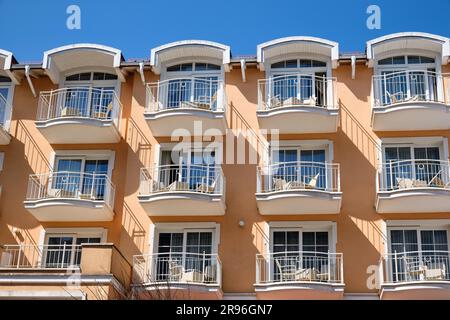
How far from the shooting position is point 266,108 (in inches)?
932

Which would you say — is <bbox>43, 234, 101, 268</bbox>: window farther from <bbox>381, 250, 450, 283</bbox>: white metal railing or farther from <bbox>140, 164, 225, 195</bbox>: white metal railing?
<bbox>381, 250, 450, 283</bbox>: white metal railing

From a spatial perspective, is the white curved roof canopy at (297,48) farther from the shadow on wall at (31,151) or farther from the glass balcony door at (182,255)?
the shadow on wall at (31,151)

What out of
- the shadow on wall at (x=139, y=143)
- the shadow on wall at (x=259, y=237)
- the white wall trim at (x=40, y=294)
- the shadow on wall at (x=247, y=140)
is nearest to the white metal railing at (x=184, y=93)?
the shadow on wall at (x=247, y=140)

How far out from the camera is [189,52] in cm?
2477

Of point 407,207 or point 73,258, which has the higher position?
point 407,207

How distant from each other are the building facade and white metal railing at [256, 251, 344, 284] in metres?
0.05

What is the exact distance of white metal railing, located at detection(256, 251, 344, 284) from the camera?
2117 cm

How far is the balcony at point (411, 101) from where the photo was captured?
73.5 feet

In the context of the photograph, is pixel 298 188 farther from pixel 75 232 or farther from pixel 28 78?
pixel 28 78

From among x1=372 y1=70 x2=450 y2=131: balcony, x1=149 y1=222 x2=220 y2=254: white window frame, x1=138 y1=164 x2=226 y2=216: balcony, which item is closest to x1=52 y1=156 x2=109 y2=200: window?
x1=138 y1=164 x2=226 y2=216: balcony

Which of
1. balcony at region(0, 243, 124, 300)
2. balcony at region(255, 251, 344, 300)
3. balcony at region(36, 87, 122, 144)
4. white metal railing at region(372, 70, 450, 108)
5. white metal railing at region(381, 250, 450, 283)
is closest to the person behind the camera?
balcony at region(0, 243, 124, 300)
